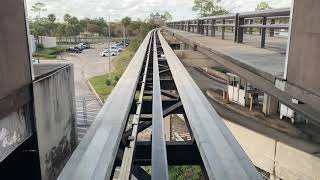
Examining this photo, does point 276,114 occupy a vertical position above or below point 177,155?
below

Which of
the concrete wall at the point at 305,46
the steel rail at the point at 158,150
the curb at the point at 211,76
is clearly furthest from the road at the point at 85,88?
the curb at the point at 211,76

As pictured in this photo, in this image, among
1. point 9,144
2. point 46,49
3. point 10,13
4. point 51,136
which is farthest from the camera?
point 46,49

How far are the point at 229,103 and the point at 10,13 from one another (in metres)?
13.1

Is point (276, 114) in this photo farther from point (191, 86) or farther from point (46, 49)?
point (46, 49)

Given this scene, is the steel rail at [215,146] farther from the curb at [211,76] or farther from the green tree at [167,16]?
the green tree at [167,16]

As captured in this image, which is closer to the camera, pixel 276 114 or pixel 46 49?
pixel 276 114

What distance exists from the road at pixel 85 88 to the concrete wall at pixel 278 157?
5206 mm

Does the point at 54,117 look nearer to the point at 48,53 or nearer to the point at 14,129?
the point at 14,129

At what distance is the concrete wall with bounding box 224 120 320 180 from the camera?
974 centimetres

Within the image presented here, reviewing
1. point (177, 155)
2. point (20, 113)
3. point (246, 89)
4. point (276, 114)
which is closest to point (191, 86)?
point (177, 155)

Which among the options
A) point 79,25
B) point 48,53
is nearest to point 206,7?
point 48,53

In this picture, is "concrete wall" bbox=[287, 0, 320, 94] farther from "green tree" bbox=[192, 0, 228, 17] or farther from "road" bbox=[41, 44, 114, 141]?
"green tree" bbox=[192, 0, 228, 17]

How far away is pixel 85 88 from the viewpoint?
117 ft

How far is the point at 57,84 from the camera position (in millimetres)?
5773
